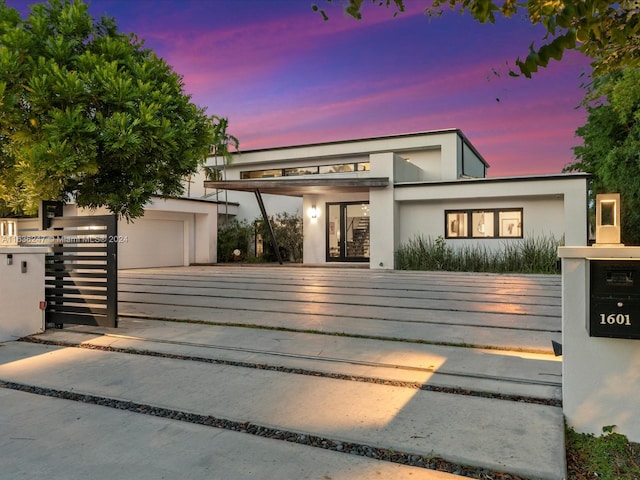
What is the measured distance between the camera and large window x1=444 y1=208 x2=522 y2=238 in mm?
12688

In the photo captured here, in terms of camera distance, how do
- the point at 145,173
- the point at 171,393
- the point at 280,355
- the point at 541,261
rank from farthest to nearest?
1. the point at 541,261
2. the point at 145,173
3. the point at 280,355
4. the point at 171,393

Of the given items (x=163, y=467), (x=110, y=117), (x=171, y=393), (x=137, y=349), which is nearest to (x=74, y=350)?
(x=137, y=349)

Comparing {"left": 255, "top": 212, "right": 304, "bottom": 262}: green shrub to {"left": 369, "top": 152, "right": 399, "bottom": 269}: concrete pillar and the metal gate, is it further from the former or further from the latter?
the metal gate

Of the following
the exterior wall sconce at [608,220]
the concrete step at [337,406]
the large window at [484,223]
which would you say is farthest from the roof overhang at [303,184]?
the exterior wall sconce at [608,220]

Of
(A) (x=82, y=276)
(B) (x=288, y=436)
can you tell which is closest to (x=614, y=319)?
(B) (x=288, y=436)

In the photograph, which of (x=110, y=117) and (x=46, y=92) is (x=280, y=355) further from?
(x=46, y=92)

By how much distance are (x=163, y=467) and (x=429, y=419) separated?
1380 mm

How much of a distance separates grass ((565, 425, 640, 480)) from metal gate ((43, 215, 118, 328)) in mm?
4243

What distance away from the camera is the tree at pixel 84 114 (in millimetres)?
3686

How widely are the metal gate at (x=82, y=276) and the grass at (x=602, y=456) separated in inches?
167

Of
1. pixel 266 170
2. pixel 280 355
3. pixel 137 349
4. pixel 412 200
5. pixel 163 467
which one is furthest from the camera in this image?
pixel 266 170

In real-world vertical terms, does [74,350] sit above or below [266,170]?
below

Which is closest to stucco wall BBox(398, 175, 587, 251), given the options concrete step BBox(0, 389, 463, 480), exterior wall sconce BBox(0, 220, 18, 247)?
exterior wall sconce BBox(0, 220, 18, 247)

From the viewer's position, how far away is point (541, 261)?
11336 millimetres
